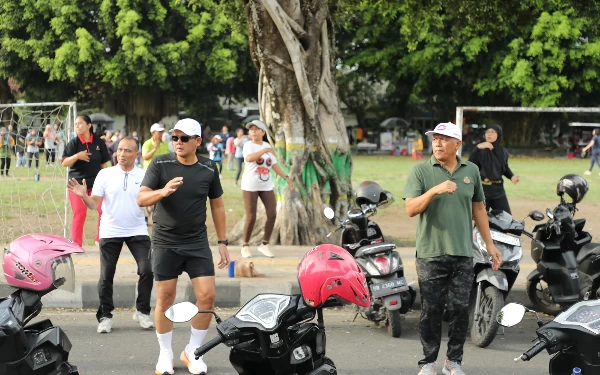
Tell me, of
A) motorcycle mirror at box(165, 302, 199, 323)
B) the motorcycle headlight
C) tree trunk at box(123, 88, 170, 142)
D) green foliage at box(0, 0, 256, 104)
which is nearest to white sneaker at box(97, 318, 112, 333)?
the motorcycle headlight

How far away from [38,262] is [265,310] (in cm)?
157

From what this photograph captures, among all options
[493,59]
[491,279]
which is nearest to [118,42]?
[493,59]

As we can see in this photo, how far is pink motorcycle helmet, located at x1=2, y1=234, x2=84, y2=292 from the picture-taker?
4801mm

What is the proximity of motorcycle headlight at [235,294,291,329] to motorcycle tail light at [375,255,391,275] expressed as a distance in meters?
3.13

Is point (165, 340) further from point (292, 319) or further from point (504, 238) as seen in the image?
point (504, 238)

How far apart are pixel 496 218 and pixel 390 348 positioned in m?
1.54

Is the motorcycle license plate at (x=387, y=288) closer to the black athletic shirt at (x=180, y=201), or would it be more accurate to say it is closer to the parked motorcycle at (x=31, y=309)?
the black athletic shirt at (x=180, y=201)

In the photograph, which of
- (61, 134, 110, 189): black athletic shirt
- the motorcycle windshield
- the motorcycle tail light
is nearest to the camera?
the motorcycle windshield

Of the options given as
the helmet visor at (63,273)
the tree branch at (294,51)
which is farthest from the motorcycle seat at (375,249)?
the tree branch at (294,51)

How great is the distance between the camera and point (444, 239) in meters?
5.84

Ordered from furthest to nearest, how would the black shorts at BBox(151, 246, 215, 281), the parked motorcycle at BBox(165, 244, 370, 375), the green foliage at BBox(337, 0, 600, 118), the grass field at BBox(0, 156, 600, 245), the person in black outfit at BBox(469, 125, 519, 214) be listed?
1. the green foliage at BBox(337, 0, 600, 118)
2. the grass field at BBox(0, 156, 600, 245)
3. the person in black outfit at BBox(469, 125, 519, 214)
4. the black shorts at BBox(151, 246, 215, 281)
5. the parked motorcycle at BBox(165, 244, 370, 375)

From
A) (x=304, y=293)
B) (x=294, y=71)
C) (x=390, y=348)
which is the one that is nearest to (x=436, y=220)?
(x=390, y=348)

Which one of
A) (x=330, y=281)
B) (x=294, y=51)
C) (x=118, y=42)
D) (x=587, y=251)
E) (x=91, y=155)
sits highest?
(x=118, y=42)

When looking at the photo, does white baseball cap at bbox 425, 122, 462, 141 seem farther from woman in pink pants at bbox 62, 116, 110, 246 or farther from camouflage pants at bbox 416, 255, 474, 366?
woman in pink pants at bbox 62, 116, 110, 246
